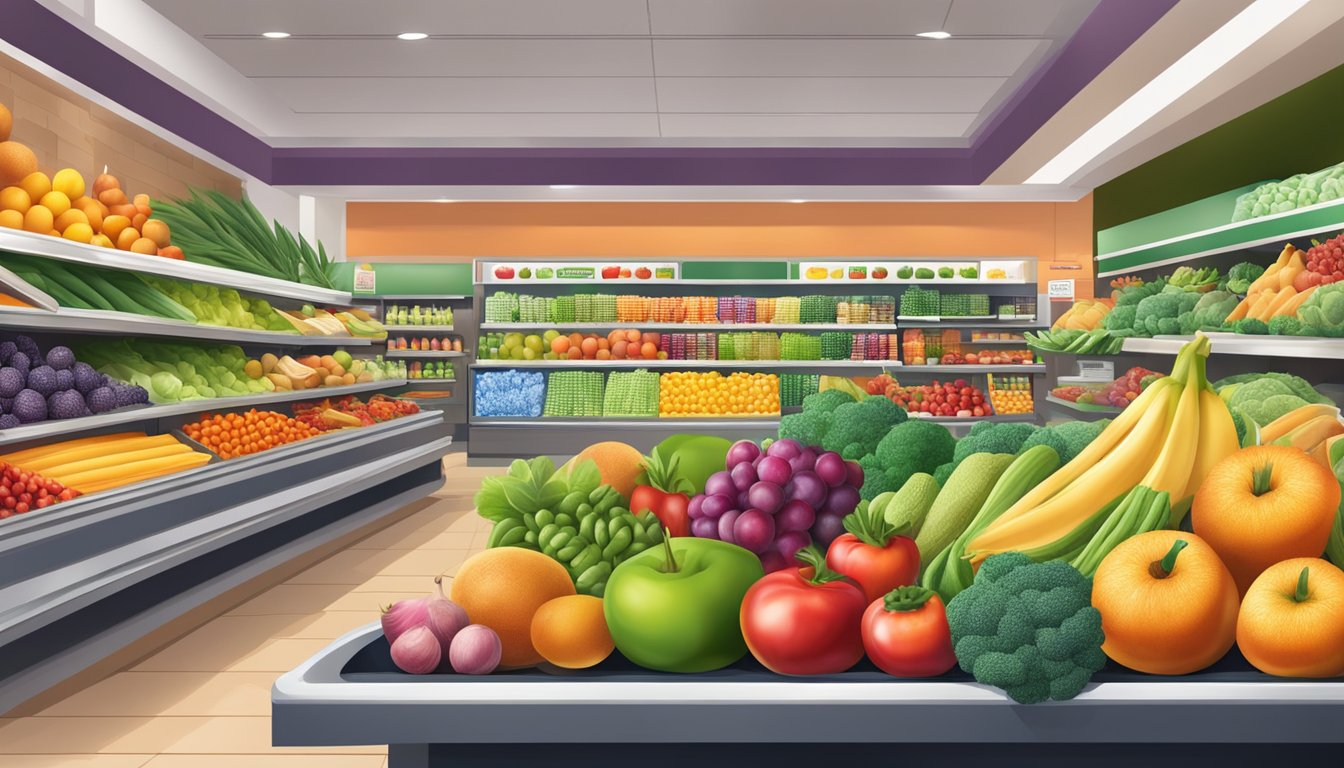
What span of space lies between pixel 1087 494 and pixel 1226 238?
5662 millimetres

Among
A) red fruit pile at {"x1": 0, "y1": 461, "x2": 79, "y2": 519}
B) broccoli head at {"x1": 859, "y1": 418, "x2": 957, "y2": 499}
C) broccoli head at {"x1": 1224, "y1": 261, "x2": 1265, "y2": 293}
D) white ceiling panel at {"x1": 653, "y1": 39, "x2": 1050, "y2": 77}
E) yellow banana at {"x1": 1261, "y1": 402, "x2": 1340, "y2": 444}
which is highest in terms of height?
white ceiling panel at {"x1": 653, "y1": 39, "x2": 1050, "y2": 77}

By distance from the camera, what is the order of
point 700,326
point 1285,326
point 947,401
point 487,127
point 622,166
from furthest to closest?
1. point 622,166
2. point 700,326
3. point 487,127
4. point 947,401
5. point 1285,326

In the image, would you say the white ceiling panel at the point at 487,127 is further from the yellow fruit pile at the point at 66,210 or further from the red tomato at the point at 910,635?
the red tomato at the point at 910,635

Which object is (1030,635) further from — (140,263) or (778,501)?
(140,263)

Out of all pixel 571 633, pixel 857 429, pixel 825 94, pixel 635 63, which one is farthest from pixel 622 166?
pixel 571 633

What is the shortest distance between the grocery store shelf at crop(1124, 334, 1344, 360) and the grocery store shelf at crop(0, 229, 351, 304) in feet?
12.8

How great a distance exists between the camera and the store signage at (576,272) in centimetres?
852

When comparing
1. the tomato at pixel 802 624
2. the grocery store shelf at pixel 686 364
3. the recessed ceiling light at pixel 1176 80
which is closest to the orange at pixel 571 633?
the tomato at pixel 802 624

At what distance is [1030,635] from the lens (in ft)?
3.00

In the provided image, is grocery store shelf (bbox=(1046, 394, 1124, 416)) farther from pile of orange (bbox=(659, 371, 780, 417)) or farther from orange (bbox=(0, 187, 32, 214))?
orange (bbox=(0, 187, 32, 214))

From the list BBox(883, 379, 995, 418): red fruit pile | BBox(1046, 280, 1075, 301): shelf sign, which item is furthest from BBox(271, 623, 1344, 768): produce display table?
BBox(1046, 280, 1075, 301): shelf sign

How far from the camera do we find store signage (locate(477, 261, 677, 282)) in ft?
27.9

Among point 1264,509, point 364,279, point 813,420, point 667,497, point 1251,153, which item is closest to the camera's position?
point 1264,509

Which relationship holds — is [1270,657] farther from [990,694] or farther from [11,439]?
[11,439]
